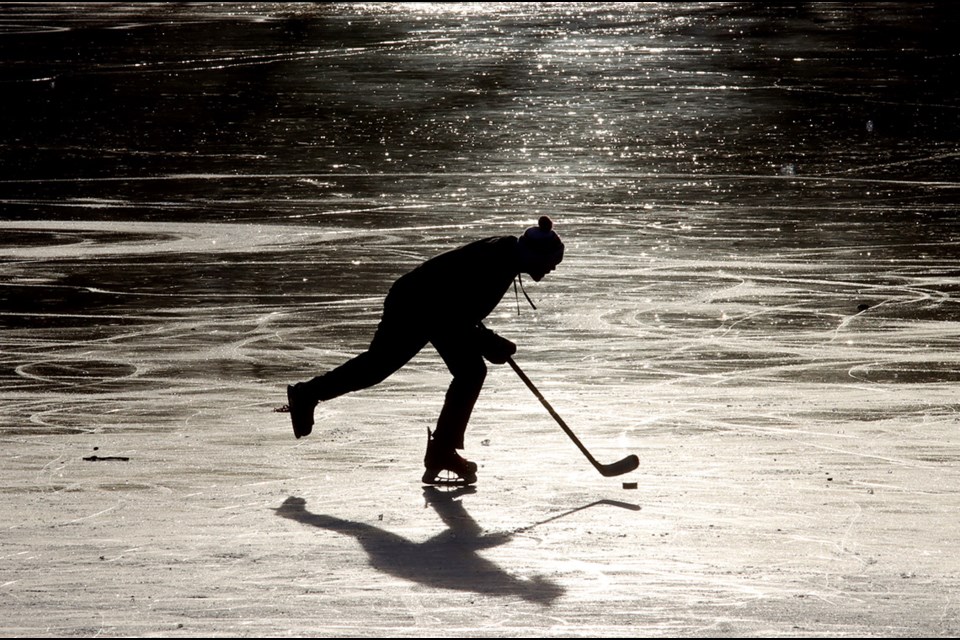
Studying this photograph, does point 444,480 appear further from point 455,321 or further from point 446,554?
point 446,554

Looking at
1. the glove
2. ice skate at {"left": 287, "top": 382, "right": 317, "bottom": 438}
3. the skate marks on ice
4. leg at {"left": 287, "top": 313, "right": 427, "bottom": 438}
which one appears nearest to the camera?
the glove

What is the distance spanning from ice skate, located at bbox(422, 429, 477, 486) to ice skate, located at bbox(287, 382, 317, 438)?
66cm

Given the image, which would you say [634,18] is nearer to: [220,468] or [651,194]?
[651,194]

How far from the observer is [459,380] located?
305 inches

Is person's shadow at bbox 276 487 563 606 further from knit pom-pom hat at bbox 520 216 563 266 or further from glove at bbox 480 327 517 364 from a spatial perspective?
knit pom-pom hat at bbox 520 216 563 266

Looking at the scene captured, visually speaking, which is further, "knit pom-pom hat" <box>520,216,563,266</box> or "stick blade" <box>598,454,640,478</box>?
"stick blade" <box>598,454,640,478</box>

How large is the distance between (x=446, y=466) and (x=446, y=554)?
1058 mm

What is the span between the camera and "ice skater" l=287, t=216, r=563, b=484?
24.5 feet

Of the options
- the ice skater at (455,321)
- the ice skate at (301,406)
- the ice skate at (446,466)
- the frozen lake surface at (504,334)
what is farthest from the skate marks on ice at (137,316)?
the ice skate at (446,466)

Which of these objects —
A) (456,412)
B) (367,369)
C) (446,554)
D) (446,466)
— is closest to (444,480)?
(446,466)

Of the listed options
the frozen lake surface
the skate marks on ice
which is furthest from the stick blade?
the skate marks on ice

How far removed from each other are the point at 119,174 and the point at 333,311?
8.22 m

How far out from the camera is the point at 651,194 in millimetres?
18203

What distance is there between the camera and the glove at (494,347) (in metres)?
7.63
